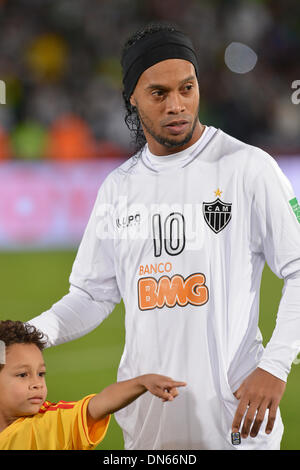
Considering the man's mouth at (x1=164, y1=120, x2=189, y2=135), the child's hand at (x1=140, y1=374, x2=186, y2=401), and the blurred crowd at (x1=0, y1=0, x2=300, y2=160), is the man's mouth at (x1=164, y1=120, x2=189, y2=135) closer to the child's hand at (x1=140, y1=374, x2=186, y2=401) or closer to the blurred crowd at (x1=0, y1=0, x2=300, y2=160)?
the child's hand at (x1=140, y1=374, x2=186, y2=401)

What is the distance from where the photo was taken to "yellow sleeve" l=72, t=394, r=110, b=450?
2.60m

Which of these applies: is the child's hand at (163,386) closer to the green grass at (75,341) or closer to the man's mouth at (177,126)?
the man's mouth at (177,126)

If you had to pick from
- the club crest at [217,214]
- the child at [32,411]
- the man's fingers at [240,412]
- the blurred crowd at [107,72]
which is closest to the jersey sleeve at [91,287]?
the child at [32,411]

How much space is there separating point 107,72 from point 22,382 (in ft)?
36.8

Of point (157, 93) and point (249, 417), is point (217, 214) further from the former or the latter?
point (249, 417)

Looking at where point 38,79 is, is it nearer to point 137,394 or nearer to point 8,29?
Answer: point 8,29

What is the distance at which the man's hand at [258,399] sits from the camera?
241 centimetres

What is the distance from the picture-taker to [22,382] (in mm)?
2621

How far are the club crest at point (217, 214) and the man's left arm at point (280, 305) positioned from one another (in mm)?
96

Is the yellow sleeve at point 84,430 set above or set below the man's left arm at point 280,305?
below

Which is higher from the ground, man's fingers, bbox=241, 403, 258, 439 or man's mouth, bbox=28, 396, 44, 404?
man's mouth, bbox=28, 396, 44, 404

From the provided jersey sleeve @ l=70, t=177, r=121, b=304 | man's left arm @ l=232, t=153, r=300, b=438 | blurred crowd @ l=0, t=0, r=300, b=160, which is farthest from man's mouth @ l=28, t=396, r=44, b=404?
blurred crowd @ l=0, t=0, r=300, b=160

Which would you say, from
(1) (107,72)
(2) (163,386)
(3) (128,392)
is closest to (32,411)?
(3) (128,392)

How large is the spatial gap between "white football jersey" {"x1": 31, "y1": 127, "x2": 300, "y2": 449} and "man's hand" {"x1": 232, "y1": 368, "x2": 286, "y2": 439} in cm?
3
